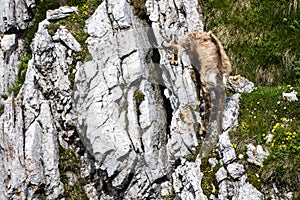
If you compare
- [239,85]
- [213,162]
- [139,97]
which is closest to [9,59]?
[139,97]

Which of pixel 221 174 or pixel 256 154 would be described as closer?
pixel 256 154

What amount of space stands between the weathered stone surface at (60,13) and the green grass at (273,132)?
299 inches

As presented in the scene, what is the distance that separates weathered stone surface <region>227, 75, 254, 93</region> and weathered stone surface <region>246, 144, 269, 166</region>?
6.72ft

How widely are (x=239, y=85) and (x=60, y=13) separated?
7.53 m

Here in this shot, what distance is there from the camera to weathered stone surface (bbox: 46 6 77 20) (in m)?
14.8

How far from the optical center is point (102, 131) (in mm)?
13234

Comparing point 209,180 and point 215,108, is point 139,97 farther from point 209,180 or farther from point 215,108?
point 209,180

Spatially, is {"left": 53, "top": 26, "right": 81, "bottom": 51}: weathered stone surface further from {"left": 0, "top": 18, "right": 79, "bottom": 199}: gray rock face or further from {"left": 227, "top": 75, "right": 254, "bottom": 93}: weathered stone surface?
{"left": 227, "top": 75, "right": 254, "bottom": 93}: weathered stone surface

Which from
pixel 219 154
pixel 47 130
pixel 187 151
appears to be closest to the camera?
pixel 219 154

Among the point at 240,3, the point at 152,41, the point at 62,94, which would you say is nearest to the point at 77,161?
the point at 62,94

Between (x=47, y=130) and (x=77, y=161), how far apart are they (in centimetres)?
158

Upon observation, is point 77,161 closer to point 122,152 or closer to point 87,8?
point 122,152

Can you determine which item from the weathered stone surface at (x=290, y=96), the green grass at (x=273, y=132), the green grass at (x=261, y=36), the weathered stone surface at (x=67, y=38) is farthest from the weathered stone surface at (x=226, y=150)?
the weathered stone surface at (x=67, y=38)

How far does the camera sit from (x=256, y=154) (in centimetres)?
1015
